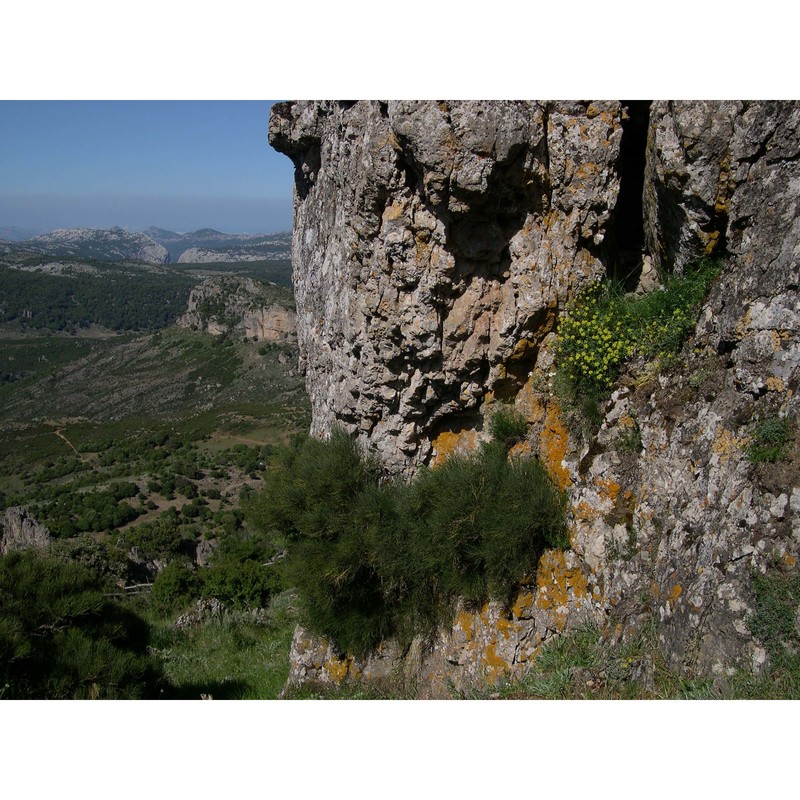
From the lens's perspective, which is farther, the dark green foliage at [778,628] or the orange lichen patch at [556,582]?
the orange lichen patch at [556,582]

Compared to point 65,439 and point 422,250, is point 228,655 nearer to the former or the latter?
point 422,250

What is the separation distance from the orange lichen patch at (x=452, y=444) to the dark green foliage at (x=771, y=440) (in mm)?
3030

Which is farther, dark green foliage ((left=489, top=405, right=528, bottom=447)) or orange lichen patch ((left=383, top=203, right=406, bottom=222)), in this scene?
dark green foliage ((left=489, top=405, right=528, bottom=447))

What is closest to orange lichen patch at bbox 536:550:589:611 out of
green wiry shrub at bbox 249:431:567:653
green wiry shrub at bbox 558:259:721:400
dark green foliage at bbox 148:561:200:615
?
green wiry shrub at bbox 249:431:567:653

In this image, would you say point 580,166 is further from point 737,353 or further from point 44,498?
point 44,498

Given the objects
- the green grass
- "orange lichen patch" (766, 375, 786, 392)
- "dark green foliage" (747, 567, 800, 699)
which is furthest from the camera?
the green grass

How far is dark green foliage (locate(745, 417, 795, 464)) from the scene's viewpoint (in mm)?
4098

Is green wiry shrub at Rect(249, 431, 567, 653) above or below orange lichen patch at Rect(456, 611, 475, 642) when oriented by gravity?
above

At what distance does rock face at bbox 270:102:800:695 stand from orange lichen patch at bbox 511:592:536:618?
4 centimetres

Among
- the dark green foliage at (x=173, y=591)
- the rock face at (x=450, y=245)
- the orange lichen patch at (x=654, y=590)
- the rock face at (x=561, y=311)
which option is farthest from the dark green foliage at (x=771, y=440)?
the dark green foliage at (x=173, y=591)

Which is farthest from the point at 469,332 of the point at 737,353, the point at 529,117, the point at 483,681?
the point at 483,681

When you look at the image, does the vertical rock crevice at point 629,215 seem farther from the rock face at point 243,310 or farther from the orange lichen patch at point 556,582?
the rock face at point 243,310

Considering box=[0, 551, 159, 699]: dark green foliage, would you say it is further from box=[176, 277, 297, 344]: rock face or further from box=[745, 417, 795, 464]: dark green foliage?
box=[176, 277, 297, 344]: rock face

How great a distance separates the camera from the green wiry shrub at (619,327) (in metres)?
5.36
